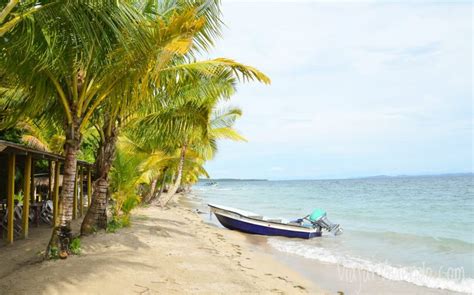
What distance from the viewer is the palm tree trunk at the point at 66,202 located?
636 cm

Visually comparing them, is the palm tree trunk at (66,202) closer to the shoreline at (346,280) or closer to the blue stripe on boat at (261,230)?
the shoreline at (346,280)

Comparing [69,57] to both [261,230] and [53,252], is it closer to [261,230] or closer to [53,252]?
[53,252]

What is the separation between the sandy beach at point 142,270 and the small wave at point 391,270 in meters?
1.66

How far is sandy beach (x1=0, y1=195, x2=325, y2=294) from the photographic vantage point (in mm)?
5344

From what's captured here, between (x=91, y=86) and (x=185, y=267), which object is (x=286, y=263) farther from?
(x=91, y=86)

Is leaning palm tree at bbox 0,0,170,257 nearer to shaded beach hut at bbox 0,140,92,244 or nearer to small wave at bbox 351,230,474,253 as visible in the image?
shaded beach hut at bbox 0,140,92,244

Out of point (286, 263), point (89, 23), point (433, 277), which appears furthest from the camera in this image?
point (286, 263)

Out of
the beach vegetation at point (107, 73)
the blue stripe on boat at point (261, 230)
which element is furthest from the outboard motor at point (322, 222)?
the beach vegetation at point (107, 73)

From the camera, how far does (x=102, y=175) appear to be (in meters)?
8.39

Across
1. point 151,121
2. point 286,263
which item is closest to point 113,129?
point 151,121

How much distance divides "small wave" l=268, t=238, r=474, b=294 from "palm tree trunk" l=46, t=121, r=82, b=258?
630cm

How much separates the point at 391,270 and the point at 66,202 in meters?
7.04

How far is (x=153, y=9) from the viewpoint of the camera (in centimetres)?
730

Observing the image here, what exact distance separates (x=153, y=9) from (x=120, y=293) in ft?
15.6
